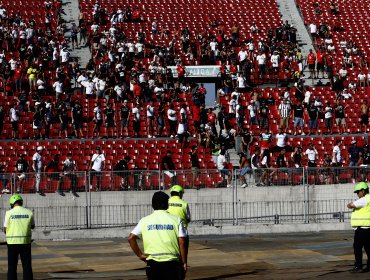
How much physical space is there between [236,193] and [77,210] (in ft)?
15.5

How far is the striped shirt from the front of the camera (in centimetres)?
3712

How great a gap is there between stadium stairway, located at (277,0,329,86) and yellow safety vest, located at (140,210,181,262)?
107 ft

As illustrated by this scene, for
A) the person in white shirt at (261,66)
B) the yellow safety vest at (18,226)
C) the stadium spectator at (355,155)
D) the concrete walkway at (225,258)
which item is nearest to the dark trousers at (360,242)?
the concrete walkway at (225,258)

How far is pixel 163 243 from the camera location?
11.2 m

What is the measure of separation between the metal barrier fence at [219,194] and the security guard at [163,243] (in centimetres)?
1700

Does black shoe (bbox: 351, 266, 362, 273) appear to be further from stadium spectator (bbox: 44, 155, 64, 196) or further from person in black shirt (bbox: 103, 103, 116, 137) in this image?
person in black shirt (bbox: 103, 103, 116, 137)

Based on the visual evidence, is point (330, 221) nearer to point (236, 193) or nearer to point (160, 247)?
point (236, 193)

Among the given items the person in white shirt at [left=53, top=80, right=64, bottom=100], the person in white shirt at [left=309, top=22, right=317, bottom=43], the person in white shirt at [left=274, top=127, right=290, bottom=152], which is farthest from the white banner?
the person in white shirt at [left=274, top=127, right=290, bottom=152]

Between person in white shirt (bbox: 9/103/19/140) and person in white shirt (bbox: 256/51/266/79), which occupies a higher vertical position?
person in white shirt (bbox: 256/51/266/79)

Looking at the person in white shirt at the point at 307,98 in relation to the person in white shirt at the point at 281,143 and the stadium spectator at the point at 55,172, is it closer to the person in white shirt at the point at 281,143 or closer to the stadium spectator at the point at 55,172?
the person in white shirt at the point at 281,143

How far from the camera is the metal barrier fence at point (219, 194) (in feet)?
92.3

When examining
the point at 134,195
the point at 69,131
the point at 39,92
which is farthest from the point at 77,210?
the point at 39,92

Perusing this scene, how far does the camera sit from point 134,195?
2861 cm

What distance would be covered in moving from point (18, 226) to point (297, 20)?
109 ft
